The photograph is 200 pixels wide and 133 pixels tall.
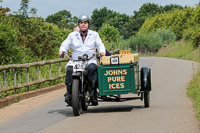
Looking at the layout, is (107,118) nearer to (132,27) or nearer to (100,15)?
(132,27)

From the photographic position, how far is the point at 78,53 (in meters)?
10.9

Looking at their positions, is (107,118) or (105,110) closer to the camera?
(107,118)

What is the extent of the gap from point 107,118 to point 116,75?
4.17 feet

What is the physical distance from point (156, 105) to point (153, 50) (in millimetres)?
58919

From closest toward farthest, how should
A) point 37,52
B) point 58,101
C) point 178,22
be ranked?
point 58,101 < point 37,52 < point 178,22

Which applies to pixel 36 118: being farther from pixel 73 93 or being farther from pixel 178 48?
pixel 178 48

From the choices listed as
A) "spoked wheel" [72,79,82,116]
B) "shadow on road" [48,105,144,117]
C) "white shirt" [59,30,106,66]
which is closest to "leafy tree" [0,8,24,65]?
"shadow on road" [48,105,144,117]

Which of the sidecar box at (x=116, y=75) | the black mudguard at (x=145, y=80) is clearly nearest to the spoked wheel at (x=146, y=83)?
the black mudguard at (x=145, y=80)

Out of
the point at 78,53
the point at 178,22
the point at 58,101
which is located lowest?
the point at 58,101

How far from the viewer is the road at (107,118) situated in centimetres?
859

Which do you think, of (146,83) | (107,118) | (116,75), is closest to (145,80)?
(146,83)

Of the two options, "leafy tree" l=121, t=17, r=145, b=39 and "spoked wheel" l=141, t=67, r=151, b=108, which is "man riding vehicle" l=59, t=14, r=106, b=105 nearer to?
"spoked wheel" l=141, t=67, r=151, b=108

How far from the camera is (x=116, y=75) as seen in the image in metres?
10.9

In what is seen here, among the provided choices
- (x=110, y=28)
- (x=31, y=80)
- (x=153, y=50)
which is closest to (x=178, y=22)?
(x=153, y=50)
